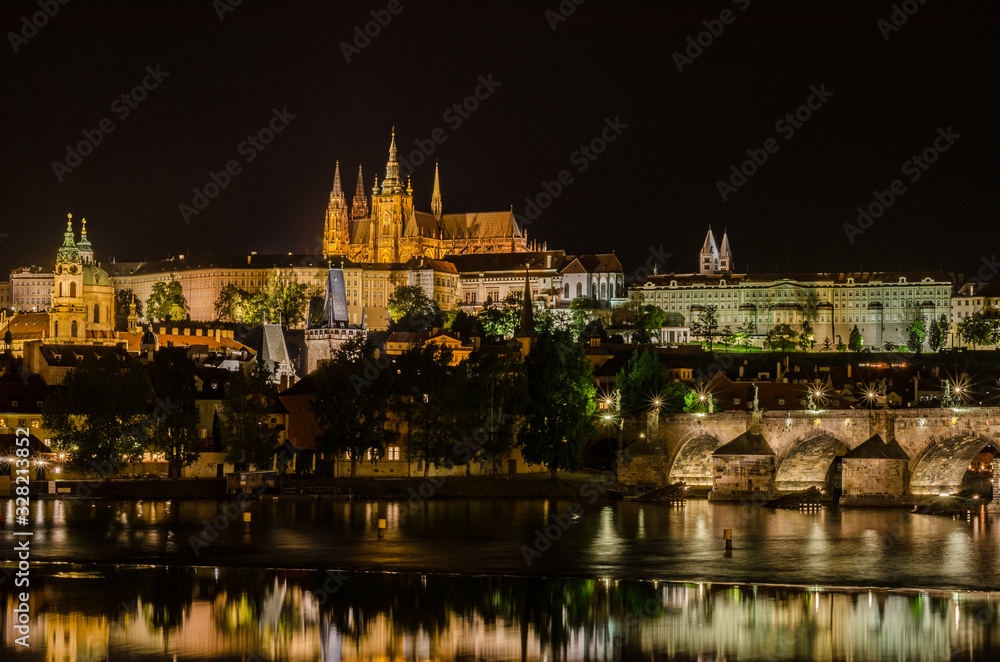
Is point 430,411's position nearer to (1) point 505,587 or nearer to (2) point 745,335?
(1) point 505,587

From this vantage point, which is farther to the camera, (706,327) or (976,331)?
(706,327)

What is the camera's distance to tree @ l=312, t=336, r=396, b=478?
2630 inches

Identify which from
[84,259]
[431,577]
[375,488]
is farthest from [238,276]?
[431,577]

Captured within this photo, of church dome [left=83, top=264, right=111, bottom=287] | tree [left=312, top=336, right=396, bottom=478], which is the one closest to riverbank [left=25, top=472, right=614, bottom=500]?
tree [left=312, top=336, right=396, bottom=478]

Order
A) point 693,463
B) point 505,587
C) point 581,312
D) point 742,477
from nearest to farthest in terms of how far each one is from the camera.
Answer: point 505,587 → point 742,477 → point 693,463 → point 581,312

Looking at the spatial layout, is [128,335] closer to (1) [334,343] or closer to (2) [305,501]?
(1) [334,343]

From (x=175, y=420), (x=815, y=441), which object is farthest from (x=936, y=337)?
(x=175, y=420)

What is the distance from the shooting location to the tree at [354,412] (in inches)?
2630

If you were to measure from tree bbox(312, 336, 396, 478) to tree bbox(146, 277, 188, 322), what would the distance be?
11460cm

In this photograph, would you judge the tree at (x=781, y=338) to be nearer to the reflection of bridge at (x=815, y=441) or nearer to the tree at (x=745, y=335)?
the tree at (x=745, y=335)

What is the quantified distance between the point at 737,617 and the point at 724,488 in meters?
30.7

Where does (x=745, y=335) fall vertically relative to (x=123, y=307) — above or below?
below

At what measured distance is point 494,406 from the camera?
68.3 metres

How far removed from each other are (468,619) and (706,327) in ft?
507
